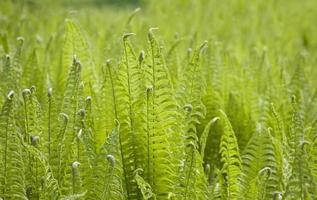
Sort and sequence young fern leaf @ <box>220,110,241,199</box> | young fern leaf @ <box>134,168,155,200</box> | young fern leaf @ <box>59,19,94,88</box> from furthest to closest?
young fern leaf @ <box>59,19,94,88</box>
young fern leaf @ <box>220,110,241,199</box>
young fern leaf @ <box>134,168,155,200</box>

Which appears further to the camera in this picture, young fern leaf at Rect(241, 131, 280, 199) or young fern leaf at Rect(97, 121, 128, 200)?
young fern leaf at Rect(241, 131, 280, 199)

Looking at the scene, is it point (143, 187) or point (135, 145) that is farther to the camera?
point (135, 145)

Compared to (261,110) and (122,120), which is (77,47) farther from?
(261,110)

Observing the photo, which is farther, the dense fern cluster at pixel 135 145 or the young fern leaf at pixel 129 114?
the young fern leaf at pixel 129 114

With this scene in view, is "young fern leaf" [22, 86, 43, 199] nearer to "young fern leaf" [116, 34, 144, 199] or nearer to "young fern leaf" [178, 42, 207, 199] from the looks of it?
"young fern leaf" [116, 34, 144, 199]

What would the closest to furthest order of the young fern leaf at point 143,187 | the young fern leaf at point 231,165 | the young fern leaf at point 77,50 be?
1. the young fern leaf at point 143,187
2. the young fern leaf at point 231,165
3. the young fern leaf at point 77,50

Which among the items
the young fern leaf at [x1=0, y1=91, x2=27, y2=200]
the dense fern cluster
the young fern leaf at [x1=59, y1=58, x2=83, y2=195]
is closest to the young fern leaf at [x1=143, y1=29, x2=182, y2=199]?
the dense fern cluster

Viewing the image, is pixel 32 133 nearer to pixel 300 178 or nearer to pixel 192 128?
pixel 192 128

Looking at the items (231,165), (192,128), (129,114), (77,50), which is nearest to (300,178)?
(231,165)

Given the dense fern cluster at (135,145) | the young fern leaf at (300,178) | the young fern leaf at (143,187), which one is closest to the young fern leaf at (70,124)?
the dense fern cluster at (135,145)

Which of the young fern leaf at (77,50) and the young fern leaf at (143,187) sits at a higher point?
the young fern leaf at (77,50)

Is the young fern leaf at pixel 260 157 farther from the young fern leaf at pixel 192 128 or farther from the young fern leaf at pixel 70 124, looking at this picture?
the young fern leaf at pixel 70 124

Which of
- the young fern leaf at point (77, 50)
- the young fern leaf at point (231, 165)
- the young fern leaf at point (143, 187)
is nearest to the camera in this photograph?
the young fern leaf at point (143, 187)

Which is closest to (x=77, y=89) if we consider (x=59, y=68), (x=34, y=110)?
(x=34, y=110)
